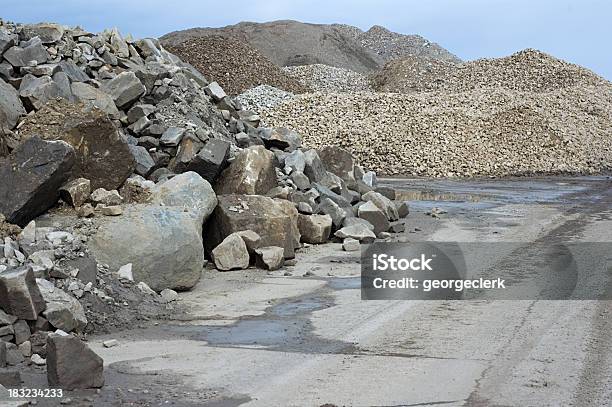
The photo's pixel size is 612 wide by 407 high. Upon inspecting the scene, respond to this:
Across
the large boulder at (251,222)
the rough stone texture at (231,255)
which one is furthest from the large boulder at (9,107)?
the rough stone texture at (231,255)

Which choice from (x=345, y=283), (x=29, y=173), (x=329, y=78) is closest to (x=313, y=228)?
(x=345, y=283)

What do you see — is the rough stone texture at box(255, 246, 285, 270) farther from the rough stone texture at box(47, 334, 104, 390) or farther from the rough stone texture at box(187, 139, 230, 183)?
the rough stone texture at box(47, 334, 104, 390)

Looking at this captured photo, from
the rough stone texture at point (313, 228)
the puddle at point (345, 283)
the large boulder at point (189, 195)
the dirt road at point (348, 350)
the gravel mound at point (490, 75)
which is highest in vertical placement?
the gravel mound at point (490, 75)

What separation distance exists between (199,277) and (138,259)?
91cm

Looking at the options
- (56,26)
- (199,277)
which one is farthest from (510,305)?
(56,26)

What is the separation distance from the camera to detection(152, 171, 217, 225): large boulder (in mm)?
9391

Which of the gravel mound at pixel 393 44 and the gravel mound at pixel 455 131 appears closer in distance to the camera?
the gravel mound at pixel 455 131

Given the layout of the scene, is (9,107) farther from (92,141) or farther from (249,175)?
(249,175)

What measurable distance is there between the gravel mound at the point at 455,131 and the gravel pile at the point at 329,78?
1174 cm

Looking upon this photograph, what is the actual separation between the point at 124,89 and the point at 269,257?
12.5 ft

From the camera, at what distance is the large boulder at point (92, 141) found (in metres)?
9.38

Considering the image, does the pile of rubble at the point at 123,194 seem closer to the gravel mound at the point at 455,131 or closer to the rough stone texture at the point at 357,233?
the rough stone texture at the point at 357,233

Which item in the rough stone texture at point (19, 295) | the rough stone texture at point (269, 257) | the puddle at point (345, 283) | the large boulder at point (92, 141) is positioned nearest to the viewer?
the rough stone texture at point (19, 295)

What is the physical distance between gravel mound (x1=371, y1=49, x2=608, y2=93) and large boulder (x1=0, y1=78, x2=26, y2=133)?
30.4 m
